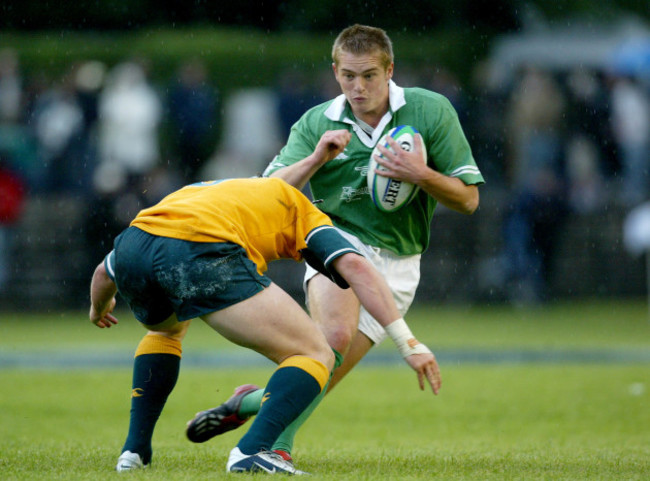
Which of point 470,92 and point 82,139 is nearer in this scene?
point 82,139

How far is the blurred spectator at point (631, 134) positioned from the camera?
58.2 feet

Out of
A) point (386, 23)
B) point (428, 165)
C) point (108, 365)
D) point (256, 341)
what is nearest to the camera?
point (256, 341)

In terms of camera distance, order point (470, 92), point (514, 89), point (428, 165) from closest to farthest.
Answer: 1. point (428, 165)
2. point (514, 89)
3. point (470, 92)

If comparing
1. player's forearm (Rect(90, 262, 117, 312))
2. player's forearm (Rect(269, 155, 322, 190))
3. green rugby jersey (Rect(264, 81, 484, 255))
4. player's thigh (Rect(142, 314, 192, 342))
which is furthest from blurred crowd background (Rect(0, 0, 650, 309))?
player's forearm (Rect(90, 262, 117, 312))

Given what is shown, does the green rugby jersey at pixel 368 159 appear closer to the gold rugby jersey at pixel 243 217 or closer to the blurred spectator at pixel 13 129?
the gold rugby jersey at pixel 243 217

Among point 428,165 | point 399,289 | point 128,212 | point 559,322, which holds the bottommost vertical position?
point 559,322

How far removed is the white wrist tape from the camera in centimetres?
530

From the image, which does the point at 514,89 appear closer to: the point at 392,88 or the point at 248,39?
the point at 248,39

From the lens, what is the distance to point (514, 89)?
1834 centimetres

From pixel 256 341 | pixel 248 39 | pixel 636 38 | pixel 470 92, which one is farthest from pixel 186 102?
pixel 256 341

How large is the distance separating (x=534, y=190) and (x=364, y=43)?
36.0 ft

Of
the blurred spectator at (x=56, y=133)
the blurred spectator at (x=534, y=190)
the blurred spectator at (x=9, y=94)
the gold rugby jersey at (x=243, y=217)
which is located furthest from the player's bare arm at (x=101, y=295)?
the blurred spectator at (x=534, y=190)

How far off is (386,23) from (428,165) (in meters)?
15.4

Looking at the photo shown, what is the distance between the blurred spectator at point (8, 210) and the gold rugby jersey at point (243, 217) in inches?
442
